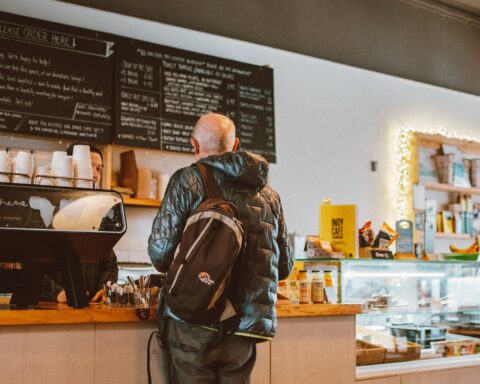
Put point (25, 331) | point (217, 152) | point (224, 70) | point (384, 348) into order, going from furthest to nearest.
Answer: point (224, 70), point (384, 348), point (217, 152), point (25, 331)

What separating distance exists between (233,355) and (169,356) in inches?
8.7

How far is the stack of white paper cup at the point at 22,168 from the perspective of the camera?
7.30ft

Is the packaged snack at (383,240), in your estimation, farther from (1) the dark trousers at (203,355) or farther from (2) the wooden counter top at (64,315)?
(2) the wooden counter top at (64,315)

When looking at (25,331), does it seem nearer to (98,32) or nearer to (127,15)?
(98,32)

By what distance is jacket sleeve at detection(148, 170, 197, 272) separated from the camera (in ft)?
7.33

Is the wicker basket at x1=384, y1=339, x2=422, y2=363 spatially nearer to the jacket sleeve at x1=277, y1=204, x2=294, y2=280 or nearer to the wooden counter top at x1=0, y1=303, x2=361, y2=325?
the jacket sleeve at x1=277, y1=204, x2=294, y2=280

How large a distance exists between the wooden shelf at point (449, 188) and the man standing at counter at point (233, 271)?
13.3ft

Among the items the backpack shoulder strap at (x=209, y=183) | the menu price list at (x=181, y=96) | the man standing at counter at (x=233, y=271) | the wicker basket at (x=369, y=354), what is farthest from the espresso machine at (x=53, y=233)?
the menu price list at (x=181, y=96)

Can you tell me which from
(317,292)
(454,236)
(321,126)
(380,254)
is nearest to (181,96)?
(321,126)

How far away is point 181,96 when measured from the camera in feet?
15.5

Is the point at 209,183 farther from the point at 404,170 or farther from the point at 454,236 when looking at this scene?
the point at 454,236

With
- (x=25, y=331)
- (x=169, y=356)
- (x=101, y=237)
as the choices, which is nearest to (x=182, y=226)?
(x=101, y=237)

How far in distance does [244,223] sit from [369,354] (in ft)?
4.60

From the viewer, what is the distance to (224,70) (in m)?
4.93
